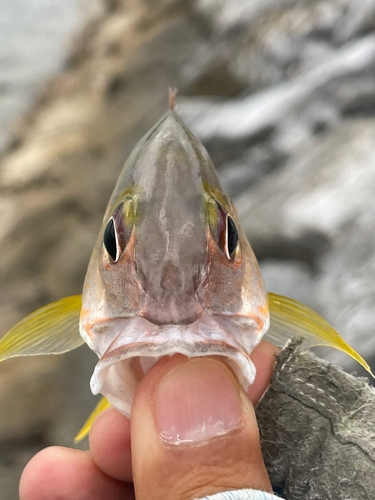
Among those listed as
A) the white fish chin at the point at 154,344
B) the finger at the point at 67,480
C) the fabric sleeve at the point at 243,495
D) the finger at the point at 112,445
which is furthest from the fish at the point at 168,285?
the finger at the point at 67,480

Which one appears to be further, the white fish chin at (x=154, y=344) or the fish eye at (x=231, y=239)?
the fish eye at (x=231, y=239)

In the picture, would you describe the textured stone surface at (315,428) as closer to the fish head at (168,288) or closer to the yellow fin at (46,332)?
the fish head at (168,288)

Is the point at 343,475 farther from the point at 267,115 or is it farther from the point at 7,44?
the point at 7,44

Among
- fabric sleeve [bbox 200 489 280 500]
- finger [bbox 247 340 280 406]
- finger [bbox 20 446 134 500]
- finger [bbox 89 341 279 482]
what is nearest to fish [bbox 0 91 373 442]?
fabric sleeve [bbox 200 489 280 500]

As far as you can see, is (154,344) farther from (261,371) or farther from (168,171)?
(261,371)

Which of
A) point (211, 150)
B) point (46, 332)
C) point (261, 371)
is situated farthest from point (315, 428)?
point (211, 150)

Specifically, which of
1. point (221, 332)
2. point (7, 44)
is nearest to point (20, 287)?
point (221, 332)
